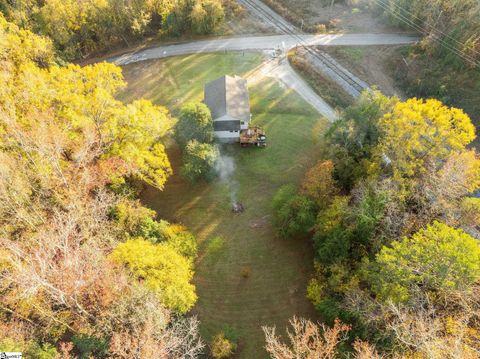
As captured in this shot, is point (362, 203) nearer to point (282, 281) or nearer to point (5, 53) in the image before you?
point (282, 281)

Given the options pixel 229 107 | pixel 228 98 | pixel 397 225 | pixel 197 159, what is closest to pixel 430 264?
pixel 397 225

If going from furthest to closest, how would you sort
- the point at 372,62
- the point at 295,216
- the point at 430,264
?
the point at 372,62
the point at 295,216
the point at 430,264

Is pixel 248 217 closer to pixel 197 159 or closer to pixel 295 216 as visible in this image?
pixel 295 216

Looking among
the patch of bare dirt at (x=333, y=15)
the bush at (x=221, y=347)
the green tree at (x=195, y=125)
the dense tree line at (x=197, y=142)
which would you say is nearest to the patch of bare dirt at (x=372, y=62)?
the patch of bare dirt at (x=333, y=15)

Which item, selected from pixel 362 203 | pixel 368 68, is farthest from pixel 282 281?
pixel 368 68

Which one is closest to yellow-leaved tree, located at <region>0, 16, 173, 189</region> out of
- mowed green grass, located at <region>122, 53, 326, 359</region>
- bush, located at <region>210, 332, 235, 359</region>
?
mowed green grass, located at <region>122, 53, 326, 359</region>

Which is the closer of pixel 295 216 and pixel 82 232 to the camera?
pixel 82 232

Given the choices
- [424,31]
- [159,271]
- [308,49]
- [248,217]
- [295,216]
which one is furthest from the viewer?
[308,49]
